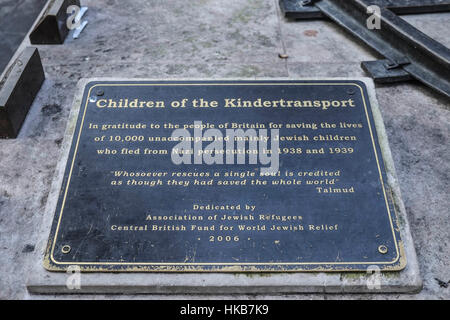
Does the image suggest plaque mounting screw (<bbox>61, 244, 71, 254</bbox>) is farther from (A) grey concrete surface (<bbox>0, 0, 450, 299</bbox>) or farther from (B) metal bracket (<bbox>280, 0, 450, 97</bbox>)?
(B) metal bracket (<bbox>280, 0, 450, 97</bbox>)

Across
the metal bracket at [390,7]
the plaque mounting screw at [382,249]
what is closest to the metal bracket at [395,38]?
the metal bracket at [390,7]

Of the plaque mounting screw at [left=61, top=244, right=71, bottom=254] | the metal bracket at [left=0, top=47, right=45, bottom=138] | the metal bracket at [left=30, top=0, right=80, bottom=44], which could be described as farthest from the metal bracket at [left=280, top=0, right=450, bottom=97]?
the plaque mounting screw at [left=61, top=244, right=71, bottom=254]

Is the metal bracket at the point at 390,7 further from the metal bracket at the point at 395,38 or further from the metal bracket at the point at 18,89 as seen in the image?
the metal bracket at the point at 18,89

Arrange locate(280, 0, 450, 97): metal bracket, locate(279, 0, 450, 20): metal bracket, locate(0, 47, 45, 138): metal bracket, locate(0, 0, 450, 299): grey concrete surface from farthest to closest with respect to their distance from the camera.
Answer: locate(279, 0, 450, 20): metal bracket, locate(280, 0, 450, 97): metal bracket, locate(0, 47, 45, 138): metal bracket, locate(0, 0, 450, 299): grey concrete surface

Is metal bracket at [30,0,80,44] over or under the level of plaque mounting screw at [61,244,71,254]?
over

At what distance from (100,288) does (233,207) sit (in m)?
0.81

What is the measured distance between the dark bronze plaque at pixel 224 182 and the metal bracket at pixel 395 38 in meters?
0.72

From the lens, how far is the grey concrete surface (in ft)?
9.57

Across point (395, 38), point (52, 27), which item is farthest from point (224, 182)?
point (52, 27)

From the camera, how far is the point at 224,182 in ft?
9.50

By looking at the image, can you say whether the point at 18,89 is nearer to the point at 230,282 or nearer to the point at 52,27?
the point at 52,27

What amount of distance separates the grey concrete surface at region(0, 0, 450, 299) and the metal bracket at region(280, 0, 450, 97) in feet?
0.26

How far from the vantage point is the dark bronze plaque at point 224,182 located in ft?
8.66
